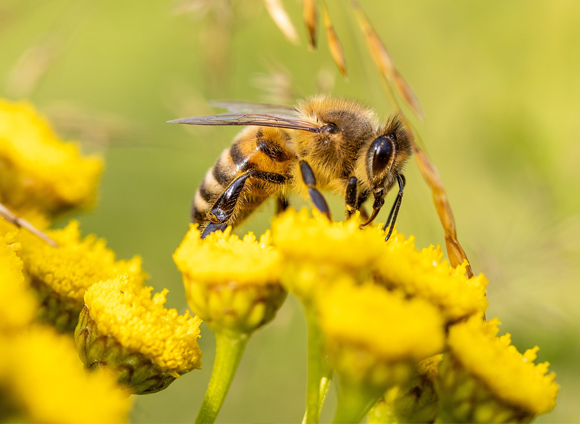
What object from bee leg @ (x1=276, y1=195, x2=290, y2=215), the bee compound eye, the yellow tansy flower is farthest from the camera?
bee leg @ (x1=276, y1=195, x2=290, y2=215)

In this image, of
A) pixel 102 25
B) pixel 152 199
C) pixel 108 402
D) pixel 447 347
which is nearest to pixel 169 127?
pixel 152 199

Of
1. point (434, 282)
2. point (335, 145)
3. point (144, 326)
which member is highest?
point (434, 282)

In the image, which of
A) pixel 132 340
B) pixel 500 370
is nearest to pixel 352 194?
pixel 500 370

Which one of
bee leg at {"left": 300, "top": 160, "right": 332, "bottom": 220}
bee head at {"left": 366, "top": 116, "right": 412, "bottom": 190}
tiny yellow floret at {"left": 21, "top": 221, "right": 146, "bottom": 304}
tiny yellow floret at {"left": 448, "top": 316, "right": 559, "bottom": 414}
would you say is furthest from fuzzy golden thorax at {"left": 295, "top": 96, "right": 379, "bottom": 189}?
tiny yellow floret at {"left": 448, "top": 316, "right": 559, "bottom": 414}

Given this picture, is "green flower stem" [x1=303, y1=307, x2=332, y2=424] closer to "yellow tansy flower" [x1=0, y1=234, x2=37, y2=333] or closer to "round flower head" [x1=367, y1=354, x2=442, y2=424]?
"round flower head" [x1=367, y1=354, x2=442, y2=424]

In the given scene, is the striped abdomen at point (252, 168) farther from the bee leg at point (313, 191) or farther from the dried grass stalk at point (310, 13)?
the dried grass stalk at point (310, 13)

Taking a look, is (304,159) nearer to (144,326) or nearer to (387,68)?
(387,68)

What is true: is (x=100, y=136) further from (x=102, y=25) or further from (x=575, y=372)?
(x=102, y=25)
